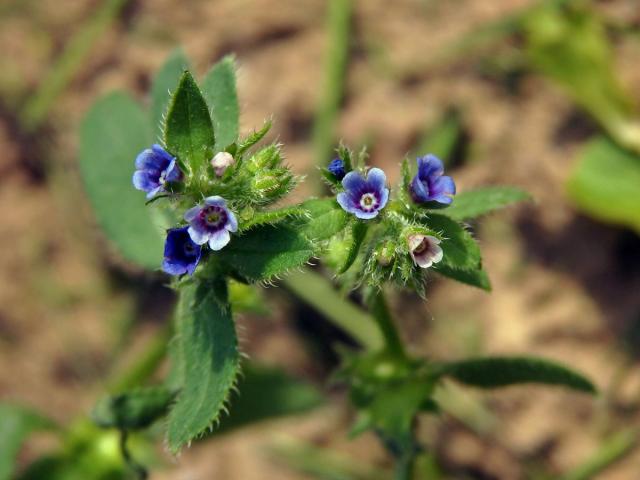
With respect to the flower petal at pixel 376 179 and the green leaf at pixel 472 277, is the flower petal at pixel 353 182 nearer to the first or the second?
the flower petal at pixel 376 179

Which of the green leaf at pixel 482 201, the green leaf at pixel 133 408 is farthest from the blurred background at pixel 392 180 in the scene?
the green leaf at pixel 482 201

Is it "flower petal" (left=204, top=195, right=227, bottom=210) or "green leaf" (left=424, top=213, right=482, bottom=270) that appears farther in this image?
"green leaf" (left=424, top=213, right=482, bottom=270)

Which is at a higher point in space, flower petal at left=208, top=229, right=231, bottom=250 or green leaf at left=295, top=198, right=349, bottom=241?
green leaf at left=295, top=198, right=349, bottom=241

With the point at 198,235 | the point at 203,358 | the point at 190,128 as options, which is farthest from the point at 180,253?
the point at 203,358

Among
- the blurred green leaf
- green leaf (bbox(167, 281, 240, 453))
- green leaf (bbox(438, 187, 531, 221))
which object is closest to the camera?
green leaf (bbox(167, 281, 240, 453))

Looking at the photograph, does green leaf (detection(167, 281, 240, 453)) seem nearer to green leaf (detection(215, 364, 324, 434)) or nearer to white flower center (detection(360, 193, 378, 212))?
white flower center (detection(360, 193, 378, 212))

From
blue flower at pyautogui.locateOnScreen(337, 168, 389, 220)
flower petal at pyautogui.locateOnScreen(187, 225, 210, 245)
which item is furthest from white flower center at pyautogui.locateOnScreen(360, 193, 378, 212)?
flower petal at pyautogui.locateOnScreen(187, 225, 210, 245)
